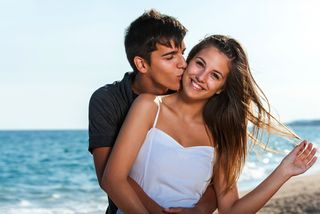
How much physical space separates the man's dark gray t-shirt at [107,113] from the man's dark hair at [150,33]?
0.32 m

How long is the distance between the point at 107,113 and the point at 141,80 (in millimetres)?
421

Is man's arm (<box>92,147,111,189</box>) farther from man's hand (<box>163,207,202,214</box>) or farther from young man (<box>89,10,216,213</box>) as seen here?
man's hand (<box>163,207,202,214</box>)

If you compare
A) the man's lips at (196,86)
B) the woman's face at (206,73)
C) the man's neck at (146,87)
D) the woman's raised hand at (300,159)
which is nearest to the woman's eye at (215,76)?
the woman's face at (206,73)

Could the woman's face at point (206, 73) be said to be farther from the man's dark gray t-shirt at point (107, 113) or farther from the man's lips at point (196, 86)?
the man's dark gray t-shirt at point (107, 113)

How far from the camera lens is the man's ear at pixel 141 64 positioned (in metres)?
4.33

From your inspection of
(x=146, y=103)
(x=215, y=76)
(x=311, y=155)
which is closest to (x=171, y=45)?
(x=215, y=76)

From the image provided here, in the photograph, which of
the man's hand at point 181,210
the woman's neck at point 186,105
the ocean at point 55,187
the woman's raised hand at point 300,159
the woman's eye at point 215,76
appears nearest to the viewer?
the woman's raised hand at point 300,159

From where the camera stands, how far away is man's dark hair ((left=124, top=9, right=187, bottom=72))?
167 inches

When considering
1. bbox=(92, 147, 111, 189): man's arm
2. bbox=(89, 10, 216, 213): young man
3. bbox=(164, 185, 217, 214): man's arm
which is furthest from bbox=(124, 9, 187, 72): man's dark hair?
bbox=(164, 185, 217, 214): man's arm

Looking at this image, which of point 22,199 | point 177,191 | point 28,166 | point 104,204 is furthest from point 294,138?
point 28,166

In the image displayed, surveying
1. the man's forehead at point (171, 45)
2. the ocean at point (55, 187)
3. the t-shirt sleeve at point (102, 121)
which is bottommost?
the ocean at point (55, 187)

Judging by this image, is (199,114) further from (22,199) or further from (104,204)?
(22,199)

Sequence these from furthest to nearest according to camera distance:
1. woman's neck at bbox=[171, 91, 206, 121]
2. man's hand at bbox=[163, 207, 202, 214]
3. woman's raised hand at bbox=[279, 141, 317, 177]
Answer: woman's neck at bbox=[171, 91, 206, 121] → man's hand at bbox=[163, 207, 202, 214] → woman's raised hand at bbox=[279, 141, 317, 177]

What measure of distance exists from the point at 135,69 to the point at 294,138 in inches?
47.8
